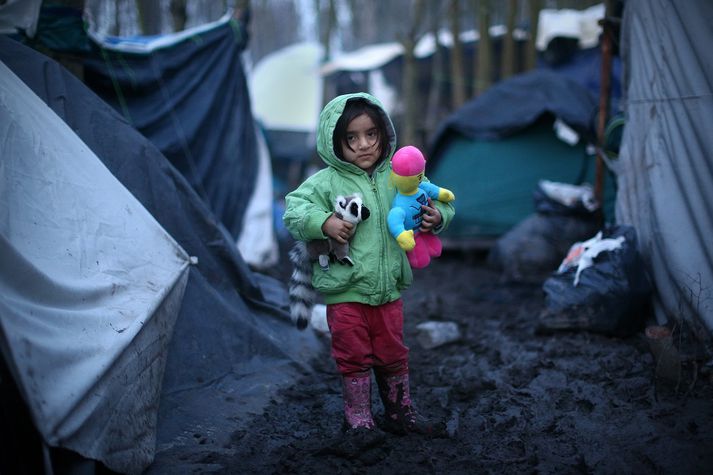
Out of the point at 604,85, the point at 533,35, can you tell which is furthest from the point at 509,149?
the point at 533,35

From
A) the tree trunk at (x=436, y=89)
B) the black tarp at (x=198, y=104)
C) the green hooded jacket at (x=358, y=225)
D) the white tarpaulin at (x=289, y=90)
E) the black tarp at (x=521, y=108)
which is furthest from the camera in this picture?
the white tarpaulin at (x=289, y=90)

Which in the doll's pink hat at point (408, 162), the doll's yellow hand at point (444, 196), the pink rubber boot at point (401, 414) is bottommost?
the pink rubber boot at point (401, 414)

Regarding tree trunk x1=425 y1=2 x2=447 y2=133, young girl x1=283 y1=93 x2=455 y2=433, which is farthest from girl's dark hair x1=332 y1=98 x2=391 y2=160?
tree trunk x1=425 y1=2 x2=447 y2=133

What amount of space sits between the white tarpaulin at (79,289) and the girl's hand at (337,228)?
36.9 inches

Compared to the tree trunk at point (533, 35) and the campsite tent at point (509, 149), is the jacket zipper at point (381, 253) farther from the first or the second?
the tree trunk at point (533, 35)

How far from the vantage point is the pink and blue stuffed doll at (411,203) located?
2.53m

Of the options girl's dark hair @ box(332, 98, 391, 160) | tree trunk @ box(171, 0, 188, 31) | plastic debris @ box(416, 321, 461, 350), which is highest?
tree trunk @ box(171, 0, 188, 31)

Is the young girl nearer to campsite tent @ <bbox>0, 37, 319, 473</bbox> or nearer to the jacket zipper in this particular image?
the jacket zipper

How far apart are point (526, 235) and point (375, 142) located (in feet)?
12.4

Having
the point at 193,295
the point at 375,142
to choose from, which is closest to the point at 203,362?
the point at 193,295

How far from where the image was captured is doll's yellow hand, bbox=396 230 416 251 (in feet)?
8.08

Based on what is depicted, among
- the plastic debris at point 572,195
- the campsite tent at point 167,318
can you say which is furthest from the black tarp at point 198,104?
the plastic debris at point 572,195

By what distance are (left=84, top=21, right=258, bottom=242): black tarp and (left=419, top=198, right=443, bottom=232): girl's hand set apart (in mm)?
2917

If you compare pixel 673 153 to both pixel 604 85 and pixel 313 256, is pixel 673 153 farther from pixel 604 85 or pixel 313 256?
pixel 313 256
